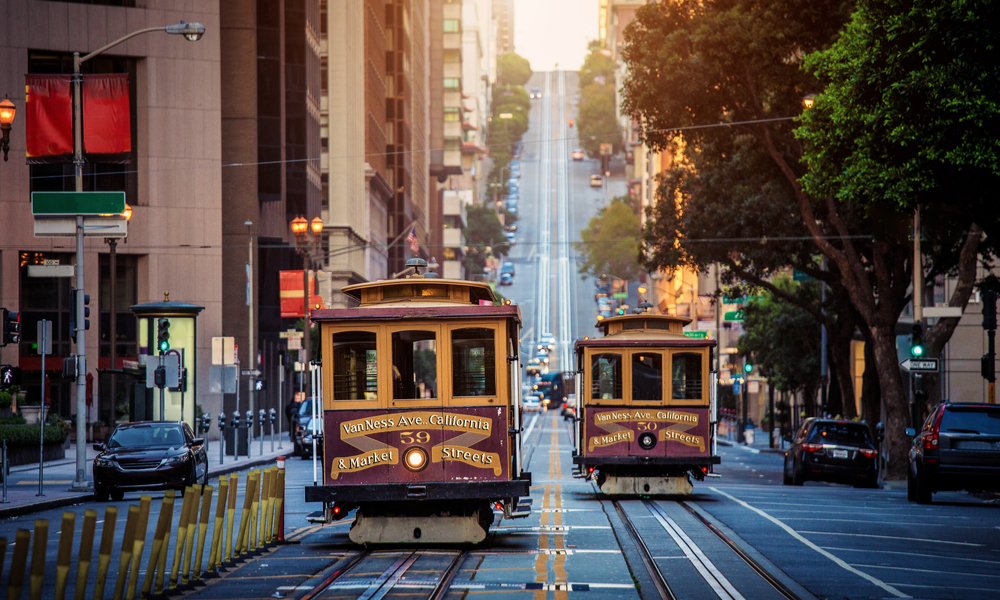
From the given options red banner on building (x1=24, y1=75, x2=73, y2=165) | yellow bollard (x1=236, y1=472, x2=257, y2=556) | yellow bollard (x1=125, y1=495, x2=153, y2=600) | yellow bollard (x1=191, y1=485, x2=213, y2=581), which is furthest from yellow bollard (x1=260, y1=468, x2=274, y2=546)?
red banner on building (x1=24, y1=75, x2=73, y2=165)

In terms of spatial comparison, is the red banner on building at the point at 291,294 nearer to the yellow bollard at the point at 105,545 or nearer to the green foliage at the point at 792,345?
the green foliage at the point at 792,345

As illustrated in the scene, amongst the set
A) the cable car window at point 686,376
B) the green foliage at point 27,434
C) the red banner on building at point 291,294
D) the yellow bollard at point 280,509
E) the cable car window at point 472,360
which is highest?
the red banner on building at point 291,294

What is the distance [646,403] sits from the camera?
23438mm

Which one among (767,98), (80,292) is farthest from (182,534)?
(767,98)

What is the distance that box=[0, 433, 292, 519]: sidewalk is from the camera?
2253cm

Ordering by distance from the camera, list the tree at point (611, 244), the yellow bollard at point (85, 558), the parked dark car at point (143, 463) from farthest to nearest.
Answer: the tree at point (611, 244) → the parked dark car at point (143, 463) → the yellow bollard at point (85, 558)

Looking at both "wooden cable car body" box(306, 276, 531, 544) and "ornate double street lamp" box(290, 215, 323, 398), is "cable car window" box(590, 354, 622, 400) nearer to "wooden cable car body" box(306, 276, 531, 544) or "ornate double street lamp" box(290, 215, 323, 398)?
"wooden cable car body" box(306, 276, 531, 544)

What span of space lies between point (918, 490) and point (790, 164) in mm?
13363

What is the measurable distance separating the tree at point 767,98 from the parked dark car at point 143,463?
1562 cm

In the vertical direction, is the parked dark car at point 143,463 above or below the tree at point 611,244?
below

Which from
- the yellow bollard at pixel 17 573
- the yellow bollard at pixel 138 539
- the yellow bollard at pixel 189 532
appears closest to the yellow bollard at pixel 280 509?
the yellow bollard at pixel 189 532

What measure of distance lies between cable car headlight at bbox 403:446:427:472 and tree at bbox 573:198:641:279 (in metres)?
127

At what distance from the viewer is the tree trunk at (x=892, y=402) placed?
1278 inches

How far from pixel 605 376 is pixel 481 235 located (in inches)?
5569
